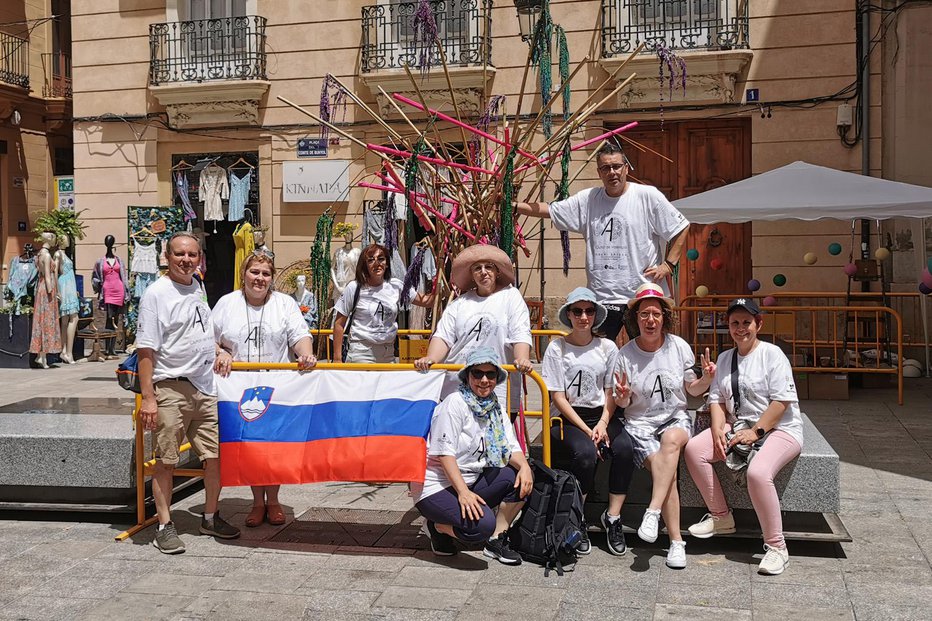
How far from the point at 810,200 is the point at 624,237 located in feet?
19.0

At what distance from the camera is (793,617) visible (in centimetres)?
467

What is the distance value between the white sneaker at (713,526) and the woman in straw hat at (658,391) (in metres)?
0.10

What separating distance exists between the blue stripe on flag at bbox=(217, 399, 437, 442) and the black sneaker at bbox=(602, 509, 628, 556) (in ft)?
3.60

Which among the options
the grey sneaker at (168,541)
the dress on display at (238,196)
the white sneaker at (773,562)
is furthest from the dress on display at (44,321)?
the white sneaker at (773,562)

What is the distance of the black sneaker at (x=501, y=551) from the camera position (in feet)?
18.0

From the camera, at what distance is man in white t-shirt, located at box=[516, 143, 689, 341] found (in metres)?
6.34

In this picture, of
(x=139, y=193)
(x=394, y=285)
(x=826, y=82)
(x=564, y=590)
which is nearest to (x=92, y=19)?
(x=139, y=193)

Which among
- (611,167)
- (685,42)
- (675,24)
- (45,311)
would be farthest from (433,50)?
(611,167)

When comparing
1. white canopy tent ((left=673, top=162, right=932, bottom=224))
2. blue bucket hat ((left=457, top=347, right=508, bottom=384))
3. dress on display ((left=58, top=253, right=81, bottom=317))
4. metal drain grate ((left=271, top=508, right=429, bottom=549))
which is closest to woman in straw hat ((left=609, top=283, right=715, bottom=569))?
blue bucket hat ((left=457, top=347, right=508, bottom=384))

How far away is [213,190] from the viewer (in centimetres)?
1783

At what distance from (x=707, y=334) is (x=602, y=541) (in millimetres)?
7285

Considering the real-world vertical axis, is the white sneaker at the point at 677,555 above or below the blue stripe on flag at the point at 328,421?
below

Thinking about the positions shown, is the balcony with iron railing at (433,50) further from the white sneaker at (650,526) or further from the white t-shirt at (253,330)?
the white sneaker at (650,526)

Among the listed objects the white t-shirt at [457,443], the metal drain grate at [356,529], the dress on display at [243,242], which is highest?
the dress on display at [243,242]
